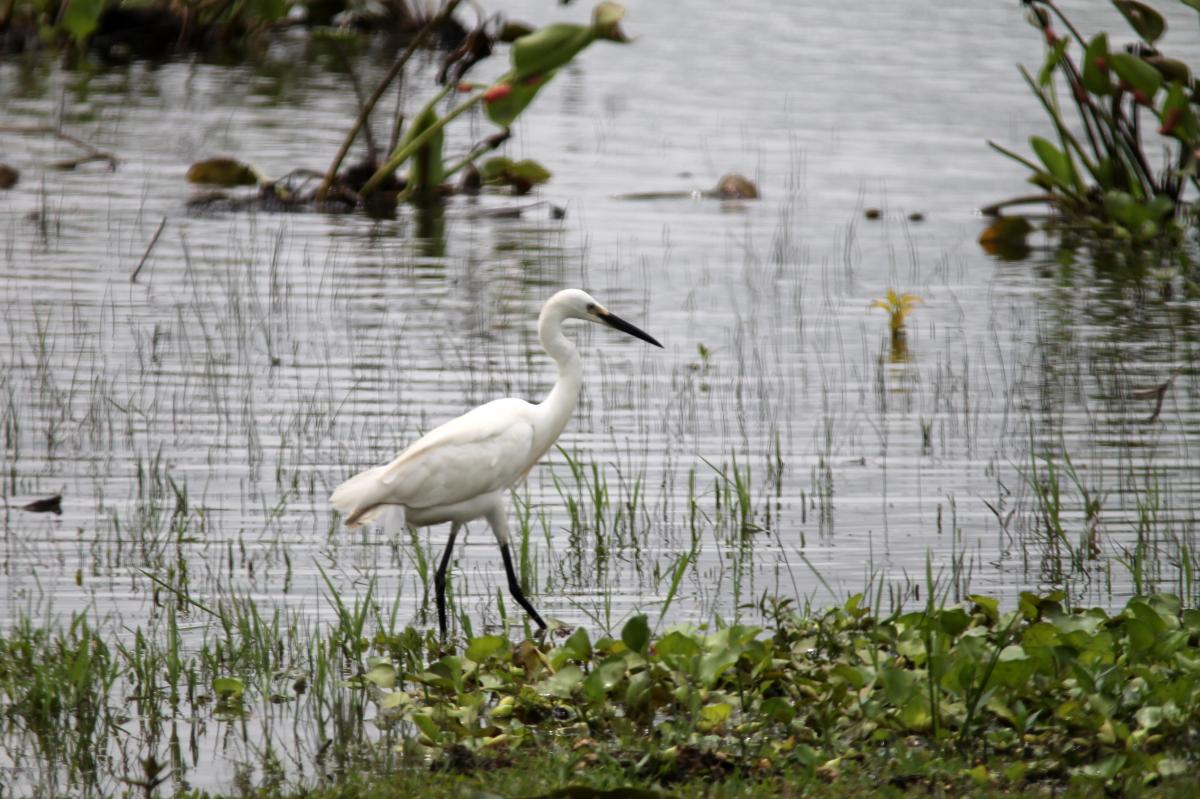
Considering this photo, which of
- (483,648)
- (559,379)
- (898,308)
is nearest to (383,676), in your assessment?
(483,648)

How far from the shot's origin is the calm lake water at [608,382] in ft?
20.4

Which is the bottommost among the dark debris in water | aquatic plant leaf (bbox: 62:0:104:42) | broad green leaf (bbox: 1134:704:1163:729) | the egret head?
the dark debris in water

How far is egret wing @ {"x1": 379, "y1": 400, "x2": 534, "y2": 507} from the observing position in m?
5.69

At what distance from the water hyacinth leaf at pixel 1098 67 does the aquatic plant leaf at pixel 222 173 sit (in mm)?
6397

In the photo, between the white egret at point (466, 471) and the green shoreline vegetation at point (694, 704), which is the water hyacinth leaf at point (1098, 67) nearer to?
the white egret at point (466, 471)

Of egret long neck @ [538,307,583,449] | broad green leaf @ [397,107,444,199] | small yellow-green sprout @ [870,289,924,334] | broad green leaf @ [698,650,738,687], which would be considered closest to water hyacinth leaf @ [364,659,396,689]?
broad green leaf @ [698,650,738,687]

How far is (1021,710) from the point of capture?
4.32m

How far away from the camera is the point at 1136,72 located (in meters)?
11.0

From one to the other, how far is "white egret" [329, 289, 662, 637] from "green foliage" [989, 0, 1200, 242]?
6.17 m

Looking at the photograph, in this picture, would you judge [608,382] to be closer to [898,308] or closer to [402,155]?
[898,308]

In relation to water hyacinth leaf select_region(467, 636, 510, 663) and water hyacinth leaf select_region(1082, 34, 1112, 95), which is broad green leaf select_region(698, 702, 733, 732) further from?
water hyacinth leaf select_region(1082, 34, 1112, 95)

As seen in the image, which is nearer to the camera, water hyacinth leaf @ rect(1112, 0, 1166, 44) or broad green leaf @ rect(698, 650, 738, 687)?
broad green leaf @ rect(698, 650, 738, 687)

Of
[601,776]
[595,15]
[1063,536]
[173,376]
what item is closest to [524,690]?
[601,776]

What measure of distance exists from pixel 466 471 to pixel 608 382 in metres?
3.05
